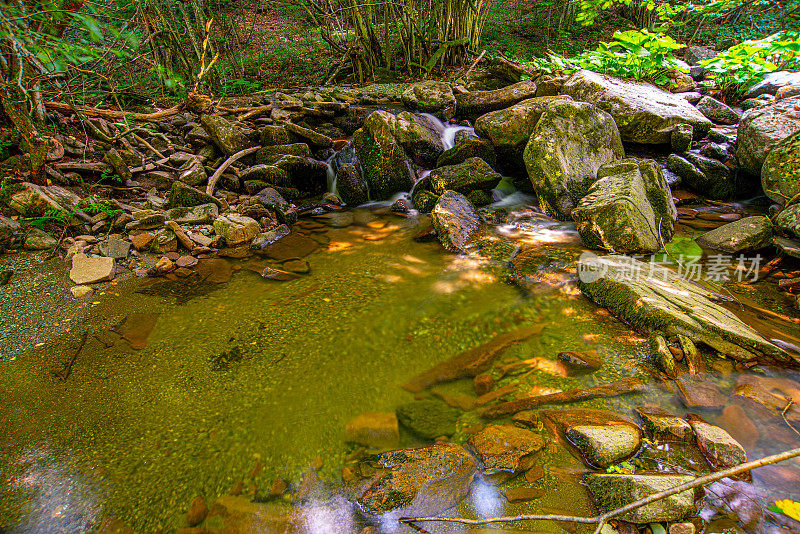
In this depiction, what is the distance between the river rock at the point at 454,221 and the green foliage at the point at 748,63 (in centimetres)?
691

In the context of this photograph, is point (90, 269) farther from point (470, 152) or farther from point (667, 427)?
point (470, 152)

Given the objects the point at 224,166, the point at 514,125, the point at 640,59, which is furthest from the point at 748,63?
the point at 224,166

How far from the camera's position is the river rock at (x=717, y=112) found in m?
7.19

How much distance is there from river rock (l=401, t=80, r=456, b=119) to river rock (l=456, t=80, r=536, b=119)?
26 cm

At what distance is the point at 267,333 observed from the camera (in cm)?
337

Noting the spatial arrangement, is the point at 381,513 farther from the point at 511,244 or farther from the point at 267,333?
the point at 511,244

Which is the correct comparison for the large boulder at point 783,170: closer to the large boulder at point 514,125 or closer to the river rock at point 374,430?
the large boulder at point 514,125

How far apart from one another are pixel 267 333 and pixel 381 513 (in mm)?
1991

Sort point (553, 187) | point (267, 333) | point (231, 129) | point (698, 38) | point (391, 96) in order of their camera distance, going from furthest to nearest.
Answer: point (698, 38) → point (391, 96) → point (231, 129) → point (553, 187) → point (267, 333)

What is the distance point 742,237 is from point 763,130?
6.33ft

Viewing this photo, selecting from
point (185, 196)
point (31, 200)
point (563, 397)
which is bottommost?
point (563, 397)

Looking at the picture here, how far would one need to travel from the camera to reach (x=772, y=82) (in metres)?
7.60

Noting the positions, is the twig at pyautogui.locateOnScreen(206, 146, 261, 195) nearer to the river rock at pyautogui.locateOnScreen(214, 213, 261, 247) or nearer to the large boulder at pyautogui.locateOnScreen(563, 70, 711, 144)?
the river rock at pyautogui.locateOnScreen(214, 213, 261, 247)

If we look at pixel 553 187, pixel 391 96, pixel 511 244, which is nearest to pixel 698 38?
pixel 391 96
